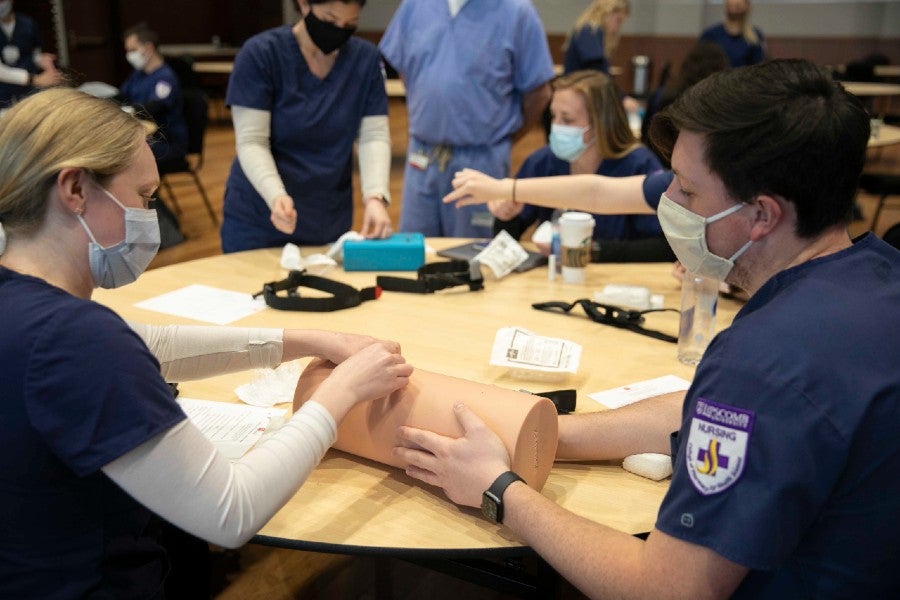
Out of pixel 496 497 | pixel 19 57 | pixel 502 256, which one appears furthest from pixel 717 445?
pixel 19 57

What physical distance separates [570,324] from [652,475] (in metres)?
0.73

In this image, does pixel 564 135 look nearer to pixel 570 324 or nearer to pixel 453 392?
pixel 570 324

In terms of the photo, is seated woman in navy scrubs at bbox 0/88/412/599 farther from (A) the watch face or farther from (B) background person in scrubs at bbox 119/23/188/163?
(B) background person in scrubs at bbox 119/23/188/163

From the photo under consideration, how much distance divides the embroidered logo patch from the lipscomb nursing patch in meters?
5.22

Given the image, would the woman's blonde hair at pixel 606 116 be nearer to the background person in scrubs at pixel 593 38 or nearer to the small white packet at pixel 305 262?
the small white packet at pixel 305 262

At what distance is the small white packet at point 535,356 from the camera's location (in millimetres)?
1698

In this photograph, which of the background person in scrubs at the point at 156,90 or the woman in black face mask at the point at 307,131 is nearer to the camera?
the woman in black face mask at the point at 307,131

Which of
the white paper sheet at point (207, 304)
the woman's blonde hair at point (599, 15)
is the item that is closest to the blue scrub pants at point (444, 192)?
the white paper sheet at point (207, 304)

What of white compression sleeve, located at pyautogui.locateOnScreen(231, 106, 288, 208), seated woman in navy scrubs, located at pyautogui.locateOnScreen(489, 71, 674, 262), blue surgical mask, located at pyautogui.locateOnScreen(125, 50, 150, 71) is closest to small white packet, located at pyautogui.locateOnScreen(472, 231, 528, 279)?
seated woman in navy scrubs, located at pyautogui.locateOnScreen(489, 71, 674, 262)

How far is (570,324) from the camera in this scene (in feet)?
6.77

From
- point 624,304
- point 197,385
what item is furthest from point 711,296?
point 197,385

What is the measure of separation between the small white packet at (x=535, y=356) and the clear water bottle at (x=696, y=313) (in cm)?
28

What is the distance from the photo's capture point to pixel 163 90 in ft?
18.1

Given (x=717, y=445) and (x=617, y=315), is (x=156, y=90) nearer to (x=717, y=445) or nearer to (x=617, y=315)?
(x=617, y=315)
